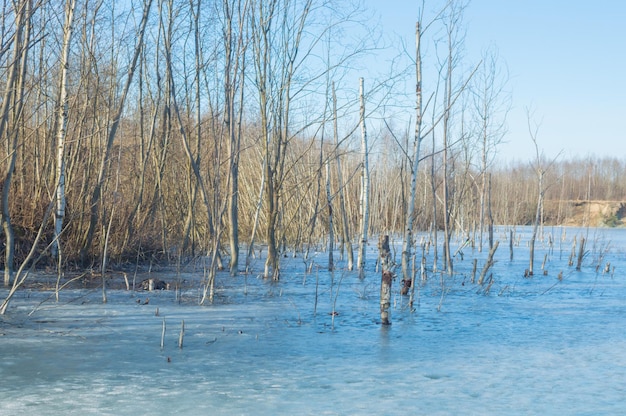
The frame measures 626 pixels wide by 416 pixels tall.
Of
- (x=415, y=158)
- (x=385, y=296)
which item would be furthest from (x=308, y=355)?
(x=415, y=158)

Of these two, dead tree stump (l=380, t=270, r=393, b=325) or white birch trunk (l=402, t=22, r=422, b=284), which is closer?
dead tree stump (l=380, t=270, r=393, b=325)

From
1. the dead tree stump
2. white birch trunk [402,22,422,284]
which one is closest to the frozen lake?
the dead tree stump

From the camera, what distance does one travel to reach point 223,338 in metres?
4.92

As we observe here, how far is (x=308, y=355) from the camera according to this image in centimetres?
448

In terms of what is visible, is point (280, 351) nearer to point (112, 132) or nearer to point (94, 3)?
point (112, 132)

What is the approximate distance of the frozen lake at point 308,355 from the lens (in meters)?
3.42

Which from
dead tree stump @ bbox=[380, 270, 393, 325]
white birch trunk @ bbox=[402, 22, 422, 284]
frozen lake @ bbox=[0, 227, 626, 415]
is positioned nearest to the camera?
frozen lake @ bbox=[0, 227, 626, 415]

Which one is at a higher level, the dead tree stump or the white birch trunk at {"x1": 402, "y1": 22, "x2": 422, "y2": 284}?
the white birch trunk at {"x1": 402, "y1": 22, "x2": 422, "y2": 284}

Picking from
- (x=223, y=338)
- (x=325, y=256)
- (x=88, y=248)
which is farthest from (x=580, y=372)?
(x=325, y=256)

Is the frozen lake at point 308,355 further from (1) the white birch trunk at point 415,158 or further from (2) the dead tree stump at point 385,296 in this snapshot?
(1) the white birch trunk at point 415,158

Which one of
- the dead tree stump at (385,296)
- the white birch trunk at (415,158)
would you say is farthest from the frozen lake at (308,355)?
the white birch trunk at (415,158)

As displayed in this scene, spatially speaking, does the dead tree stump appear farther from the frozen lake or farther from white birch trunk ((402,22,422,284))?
white birch trunk ((402,22,422,284))

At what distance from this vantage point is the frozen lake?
3.42 m

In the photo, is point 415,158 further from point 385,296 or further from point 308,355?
point 308,355
